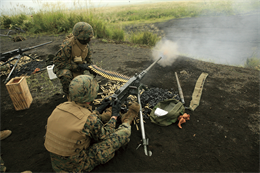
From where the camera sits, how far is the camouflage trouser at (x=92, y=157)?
2227 millimetres

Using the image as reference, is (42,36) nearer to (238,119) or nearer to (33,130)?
(33,130)

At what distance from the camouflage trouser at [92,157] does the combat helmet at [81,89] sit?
909 mm

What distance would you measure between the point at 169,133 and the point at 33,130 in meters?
3.41

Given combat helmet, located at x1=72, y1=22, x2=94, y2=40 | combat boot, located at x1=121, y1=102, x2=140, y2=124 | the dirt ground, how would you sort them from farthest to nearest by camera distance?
combat helmet, located at x1=72, y1=22, x2=94, y2=40 → combat boot, located at x1=121, y1=102, x2=140, y2=124 → the dirt ground

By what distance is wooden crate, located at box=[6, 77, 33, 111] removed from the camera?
381cm

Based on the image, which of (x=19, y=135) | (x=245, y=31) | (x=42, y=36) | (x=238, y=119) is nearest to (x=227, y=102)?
(x=238, y=119)

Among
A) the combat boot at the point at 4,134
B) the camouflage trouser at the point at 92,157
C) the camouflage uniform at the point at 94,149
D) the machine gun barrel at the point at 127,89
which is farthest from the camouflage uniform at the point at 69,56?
the camouflage trouser at the point at 92,157

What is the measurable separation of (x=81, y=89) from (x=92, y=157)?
1.27 metres

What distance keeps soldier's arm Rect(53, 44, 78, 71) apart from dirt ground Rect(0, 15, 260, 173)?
56.3 inches

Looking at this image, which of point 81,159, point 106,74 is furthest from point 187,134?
point 106,74

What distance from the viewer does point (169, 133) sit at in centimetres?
345

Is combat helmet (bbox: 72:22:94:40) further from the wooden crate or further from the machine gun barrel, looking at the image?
the wooden crate

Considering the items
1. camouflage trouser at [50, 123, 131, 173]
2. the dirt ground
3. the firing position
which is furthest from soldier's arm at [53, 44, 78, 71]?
camouflage trouser at [50, 123, 131, 173]

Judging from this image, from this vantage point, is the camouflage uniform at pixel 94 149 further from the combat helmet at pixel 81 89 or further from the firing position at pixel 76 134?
the combat helmet at pixel 81 89
